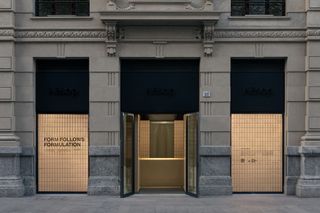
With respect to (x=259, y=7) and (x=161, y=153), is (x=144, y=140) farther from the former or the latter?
(x=259, y=7)

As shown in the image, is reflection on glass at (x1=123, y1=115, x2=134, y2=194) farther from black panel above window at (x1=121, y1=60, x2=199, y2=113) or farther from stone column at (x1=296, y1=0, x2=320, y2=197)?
stone column at (x1=296, y1=0, x2=320, y2=197)

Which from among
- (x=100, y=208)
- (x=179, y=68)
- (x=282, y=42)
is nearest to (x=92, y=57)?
(x=179, y=68)

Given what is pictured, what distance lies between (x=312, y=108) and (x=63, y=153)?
7959 mm

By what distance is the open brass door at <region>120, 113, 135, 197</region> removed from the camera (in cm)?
1469

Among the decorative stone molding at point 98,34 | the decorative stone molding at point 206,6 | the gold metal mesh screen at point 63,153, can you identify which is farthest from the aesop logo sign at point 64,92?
the decorative stone molding at point 206,6

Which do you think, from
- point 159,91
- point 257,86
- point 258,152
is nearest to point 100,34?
point 159,91

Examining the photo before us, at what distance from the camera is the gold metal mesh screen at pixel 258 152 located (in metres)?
15.4

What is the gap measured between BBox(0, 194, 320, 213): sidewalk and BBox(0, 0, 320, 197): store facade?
1.45 ft

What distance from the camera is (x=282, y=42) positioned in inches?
596

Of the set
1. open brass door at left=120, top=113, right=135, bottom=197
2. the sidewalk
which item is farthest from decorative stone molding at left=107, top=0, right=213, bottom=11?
the sidewalk

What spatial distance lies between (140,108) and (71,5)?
3985 millimetres

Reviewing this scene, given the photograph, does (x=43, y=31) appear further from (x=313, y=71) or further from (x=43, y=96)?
(x=313, y=71)

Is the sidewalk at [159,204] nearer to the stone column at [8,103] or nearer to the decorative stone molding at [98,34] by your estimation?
the stone column at [8,103]

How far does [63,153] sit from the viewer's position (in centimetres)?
1538
